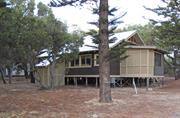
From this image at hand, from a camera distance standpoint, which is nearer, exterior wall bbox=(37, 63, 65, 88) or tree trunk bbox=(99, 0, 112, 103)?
tree trunk bbox=(99, 0, 112, 103)

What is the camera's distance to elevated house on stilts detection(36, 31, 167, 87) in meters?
29.5

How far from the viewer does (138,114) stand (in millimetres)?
12680

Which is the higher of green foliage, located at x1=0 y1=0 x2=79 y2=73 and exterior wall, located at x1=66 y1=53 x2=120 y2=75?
green foliage, located at x1=0 y1=0 x2=79 y2=73

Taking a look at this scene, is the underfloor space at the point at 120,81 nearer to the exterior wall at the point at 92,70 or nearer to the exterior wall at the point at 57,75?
the exterior wall at the point at 92,70

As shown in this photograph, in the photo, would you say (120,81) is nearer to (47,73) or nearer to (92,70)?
(92,70)

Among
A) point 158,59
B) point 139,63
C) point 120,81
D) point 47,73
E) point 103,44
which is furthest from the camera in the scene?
point 158,59

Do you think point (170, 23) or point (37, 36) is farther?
point (170, 23)

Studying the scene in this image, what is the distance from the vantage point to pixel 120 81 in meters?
31.7

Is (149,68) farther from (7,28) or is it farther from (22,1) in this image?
(7,28)

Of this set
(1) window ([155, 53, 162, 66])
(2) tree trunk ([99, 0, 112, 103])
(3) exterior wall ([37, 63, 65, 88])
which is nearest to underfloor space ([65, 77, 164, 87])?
(1) window ([155, 53, 162, 66])

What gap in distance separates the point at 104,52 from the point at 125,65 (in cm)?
1398

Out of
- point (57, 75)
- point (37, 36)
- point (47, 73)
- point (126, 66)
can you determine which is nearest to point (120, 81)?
point (126, 66)

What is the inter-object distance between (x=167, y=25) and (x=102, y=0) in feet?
56.7

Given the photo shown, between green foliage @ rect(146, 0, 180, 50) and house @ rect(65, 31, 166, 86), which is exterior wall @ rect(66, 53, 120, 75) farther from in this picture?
green foliage @ rect(146, 0, 180, 50)
